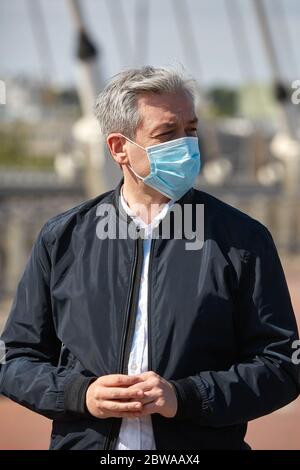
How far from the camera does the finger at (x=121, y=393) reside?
2768 mm

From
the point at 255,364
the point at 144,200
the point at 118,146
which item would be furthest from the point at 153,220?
the point at 255,364

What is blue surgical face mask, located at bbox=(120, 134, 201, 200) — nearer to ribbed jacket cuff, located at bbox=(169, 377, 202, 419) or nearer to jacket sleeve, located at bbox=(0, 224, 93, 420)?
jacket sleeve, located at bbox=(0, 224, 93, 420)

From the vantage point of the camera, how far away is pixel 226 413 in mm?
2889

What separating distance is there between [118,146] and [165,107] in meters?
0.22

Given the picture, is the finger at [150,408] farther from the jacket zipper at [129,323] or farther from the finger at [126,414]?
the jacket zipper at [129,323]

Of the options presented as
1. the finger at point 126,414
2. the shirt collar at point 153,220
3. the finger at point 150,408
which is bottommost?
the finger at point 126,414

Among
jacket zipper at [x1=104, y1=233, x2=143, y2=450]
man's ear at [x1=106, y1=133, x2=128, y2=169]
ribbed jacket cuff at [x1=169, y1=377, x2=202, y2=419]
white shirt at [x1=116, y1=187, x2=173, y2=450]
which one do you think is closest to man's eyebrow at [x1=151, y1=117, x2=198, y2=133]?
man's ear at [x1=106, y1=133, x2=128, y2=169]

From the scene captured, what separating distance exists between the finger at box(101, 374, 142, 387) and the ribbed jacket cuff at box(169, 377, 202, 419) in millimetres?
118

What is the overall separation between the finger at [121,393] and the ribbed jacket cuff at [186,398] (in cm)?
12

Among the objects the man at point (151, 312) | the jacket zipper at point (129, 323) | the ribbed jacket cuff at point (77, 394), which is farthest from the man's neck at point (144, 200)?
the ribbed jacket cuff at point (77, 394)

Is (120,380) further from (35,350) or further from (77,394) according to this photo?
(35,350)

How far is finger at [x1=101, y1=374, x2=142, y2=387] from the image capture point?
2.78 m

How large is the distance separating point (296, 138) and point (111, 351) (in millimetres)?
20395
